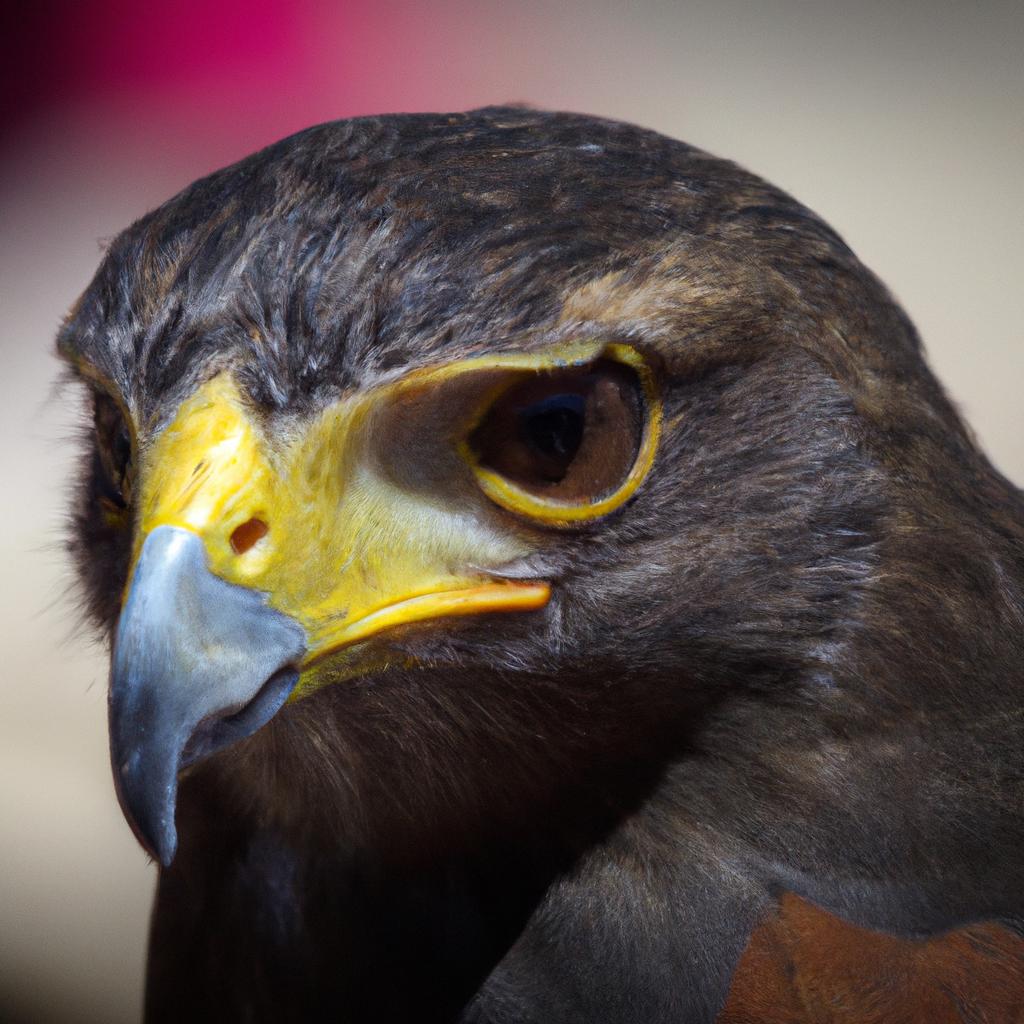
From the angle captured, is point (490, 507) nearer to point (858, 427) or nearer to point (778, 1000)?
point (858, 427)

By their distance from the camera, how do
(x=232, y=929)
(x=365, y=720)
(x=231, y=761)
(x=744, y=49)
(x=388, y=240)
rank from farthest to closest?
(x=744, y=49), (x=232, y=929), (x=231, y=761), (x=365, y=720), (x=388, y=240)

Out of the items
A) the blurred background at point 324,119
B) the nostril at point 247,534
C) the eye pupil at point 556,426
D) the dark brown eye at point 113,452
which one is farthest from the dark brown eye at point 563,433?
the blurred background at point 324,119

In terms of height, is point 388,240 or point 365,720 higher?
point 388,240

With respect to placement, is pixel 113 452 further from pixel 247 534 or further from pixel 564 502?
pixel 564 502

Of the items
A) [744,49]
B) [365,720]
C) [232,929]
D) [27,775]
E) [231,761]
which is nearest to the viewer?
[365,720]

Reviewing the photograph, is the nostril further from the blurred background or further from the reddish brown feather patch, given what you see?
the blurred background

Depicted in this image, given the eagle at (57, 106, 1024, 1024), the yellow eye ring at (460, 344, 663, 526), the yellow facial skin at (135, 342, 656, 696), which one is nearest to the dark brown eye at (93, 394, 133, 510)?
the eagle at (57, 106, 1024, 1024)

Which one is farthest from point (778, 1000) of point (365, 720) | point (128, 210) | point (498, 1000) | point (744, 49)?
point (128, 210)

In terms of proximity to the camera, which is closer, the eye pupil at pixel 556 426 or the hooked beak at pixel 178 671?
the hooked beak at pixel 178 671

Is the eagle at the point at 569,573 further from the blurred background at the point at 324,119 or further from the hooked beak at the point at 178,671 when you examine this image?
the blurred background at the point at 324,119
